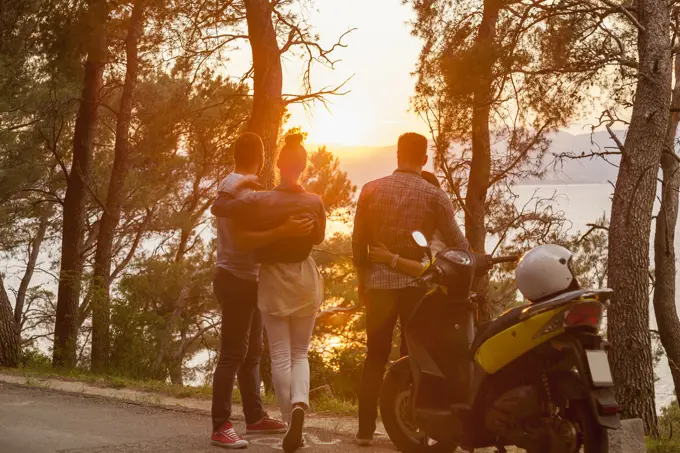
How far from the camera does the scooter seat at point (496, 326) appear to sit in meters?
3.84

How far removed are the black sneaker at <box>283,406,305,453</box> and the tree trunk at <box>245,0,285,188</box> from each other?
509cm

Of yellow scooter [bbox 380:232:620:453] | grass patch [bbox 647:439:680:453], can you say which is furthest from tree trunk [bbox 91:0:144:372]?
yellow scooter [bbox 380:232:620:453]

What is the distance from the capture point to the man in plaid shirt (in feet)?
16.6

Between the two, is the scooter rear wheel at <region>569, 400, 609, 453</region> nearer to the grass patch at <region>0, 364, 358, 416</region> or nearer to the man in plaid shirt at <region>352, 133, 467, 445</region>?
the man in plaid shirt at <region>352, 133, 467, 445</region>

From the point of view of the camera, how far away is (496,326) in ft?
13.0

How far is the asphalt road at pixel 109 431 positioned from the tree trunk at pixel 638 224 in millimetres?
5553

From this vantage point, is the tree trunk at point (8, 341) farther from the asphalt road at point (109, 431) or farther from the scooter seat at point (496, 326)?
the scooter seat at point (496, 326)

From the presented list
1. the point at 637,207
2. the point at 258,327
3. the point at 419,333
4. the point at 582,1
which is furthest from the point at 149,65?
the point at 419,333

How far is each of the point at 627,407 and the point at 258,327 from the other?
19.4 feet

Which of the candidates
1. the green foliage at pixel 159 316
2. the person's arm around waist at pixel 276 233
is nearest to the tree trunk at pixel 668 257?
the green foliage at pixel 159 316

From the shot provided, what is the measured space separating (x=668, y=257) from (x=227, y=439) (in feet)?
50.5

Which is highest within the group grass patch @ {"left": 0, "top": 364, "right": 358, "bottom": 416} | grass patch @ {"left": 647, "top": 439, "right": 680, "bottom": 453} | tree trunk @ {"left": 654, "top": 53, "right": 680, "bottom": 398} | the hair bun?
tree trunk @ {"left": 654, "top": 53, "right": 680, "bottom": 398}

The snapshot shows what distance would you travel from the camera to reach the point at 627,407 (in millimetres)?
9836

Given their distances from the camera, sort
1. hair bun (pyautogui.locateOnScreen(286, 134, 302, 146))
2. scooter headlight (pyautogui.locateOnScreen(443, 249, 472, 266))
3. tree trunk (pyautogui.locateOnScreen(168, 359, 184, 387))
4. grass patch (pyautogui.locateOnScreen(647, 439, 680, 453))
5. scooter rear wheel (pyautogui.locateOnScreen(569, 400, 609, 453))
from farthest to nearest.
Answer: tree trunk (pyautogui.locateOnScreen(168, 359, 184, 387))
grass patch (pyautogui.locateOnScreen(647, 439, 680, 453))
hair bun (pyautogui.locateOnScreen(286, 134, 302, 146))
scooter headlight (pyautogui.locateOnScreen(443, 249, 472, 266))
scooter rear wheel (pyautogui.locateOnScreen(569, 400, 609, 453))
